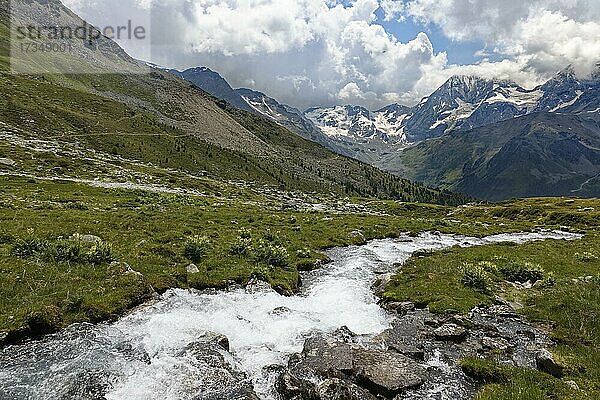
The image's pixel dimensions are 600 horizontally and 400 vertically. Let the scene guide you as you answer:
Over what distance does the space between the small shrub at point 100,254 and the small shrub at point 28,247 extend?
269 cm

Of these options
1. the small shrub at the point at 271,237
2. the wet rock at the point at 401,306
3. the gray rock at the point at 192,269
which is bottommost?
the wet rock at the point at 401,306

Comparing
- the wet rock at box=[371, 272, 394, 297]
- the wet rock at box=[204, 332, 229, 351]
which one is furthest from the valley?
the wet rock at box=[371, 272, 394, 297]

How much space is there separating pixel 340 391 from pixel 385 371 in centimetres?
241

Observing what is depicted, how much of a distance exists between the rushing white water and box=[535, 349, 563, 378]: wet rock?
719cm

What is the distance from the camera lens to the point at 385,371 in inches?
559

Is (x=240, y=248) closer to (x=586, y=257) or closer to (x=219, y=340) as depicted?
(x=219, y=340)

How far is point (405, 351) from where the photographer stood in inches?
643

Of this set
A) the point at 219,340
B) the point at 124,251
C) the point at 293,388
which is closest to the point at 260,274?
the point at 219,340

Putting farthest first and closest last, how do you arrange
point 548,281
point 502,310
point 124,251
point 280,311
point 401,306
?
point 548,281 → point 124,251 → point 401,306 → point 502,310 → point 280,311

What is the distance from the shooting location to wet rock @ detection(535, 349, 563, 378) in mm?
14461

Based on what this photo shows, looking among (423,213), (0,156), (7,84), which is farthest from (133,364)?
(7,84)

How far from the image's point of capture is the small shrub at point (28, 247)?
2112 centimetres

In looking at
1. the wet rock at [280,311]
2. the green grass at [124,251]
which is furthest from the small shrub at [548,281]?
the wet rock at [280,311]

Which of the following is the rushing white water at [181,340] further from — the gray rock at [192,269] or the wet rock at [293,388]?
the gray rock at [192,269]
